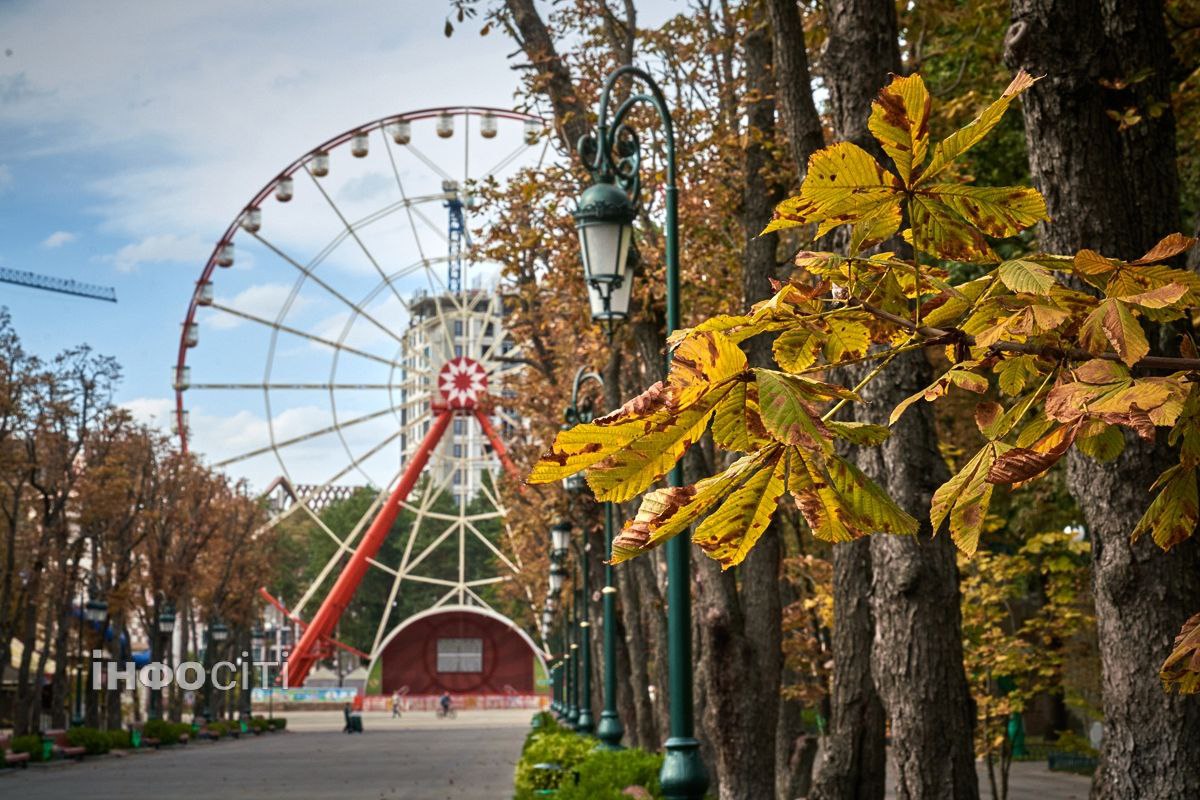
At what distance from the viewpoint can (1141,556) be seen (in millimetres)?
5336

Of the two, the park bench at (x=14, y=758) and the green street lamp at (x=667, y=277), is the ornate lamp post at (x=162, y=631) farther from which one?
the green street lamp at (x=667, y=277)

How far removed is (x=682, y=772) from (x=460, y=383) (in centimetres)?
4128

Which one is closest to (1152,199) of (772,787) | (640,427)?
(640,427)

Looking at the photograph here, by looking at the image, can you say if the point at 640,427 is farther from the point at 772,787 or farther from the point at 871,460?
the point at 772,787

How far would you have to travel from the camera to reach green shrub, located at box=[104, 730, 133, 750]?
37500 millimetres

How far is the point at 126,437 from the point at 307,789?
21006mm

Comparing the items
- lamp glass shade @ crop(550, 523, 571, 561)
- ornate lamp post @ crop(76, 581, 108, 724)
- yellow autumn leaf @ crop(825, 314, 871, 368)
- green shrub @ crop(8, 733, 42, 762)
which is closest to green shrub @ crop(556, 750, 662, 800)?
yellow autumn leaf @ crop(825, 314, 871, 368)

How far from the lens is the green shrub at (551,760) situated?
1561 centimetres

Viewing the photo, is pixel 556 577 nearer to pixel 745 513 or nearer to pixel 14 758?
pixel 14 758

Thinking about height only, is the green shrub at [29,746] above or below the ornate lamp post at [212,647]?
below

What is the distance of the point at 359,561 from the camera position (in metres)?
49.8

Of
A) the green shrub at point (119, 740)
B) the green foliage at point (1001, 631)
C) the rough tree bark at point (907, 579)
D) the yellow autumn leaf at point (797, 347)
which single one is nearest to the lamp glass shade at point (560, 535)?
the green foliage at point (1001, 631)

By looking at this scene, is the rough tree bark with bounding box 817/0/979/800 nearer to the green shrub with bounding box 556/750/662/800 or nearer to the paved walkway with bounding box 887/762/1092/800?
the green shrub with bounding box 556/750/662/800

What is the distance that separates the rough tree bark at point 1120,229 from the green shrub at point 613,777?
5616mm
